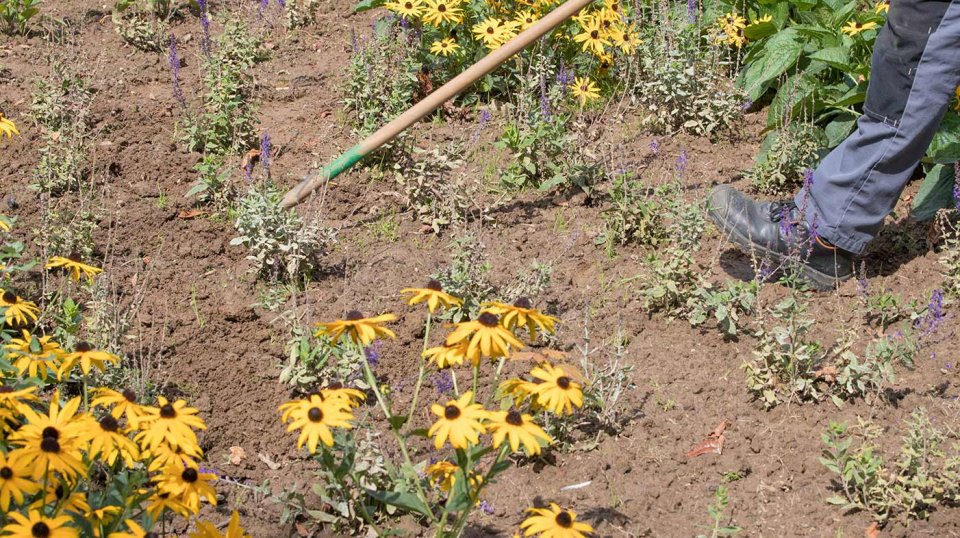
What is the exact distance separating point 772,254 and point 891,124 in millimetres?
702

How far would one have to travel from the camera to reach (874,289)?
4359mm

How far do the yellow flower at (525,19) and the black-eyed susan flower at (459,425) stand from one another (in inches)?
126

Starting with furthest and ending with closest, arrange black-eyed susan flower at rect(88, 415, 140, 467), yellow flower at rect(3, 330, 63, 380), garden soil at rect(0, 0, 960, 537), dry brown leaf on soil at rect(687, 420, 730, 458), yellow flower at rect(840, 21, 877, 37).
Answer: yellow flower at rect(840, 21, 877, 37) < dry brown leaf on soil at rect(687, 420, 730, 458) < garden soil at rect(0, 0, 960, 537) < yellow flower at rect(3, 330, 63, 380) < black-eyed susan flower at rect(88, 415, 140, 467)

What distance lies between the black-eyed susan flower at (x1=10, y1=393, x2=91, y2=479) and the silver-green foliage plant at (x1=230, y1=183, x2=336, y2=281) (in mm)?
1879

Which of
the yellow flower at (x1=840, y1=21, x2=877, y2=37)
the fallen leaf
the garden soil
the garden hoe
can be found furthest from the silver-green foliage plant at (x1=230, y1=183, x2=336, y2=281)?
the yellow flower at (x1=840, y1=21, x2=877, y2=37)

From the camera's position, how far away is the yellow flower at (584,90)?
534 centimetres

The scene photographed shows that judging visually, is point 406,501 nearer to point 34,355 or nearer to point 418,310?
point 34,355

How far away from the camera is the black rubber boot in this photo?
14.1 ft

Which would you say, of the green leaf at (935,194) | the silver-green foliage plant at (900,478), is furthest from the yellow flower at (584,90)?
the silver-green foliage plant at (900,478)

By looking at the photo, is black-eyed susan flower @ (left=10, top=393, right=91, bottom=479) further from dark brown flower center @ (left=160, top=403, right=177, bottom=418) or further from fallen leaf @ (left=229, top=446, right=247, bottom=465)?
fallen leaf @ (left=229, top=446, right=247, bottom=465)

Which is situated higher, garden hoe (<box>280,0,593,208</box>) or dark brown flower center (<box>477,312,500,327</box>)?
dark brown flower center (<box>477,312,500,327</box>)

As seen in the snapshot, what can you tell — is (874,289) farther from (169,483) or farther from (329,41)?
(329,41)

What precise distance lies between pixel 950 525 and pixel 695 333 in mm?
1186

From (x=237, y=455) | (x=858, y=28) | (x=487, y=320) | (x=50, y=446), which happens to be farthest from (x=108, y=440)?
(x=858, y=28)
